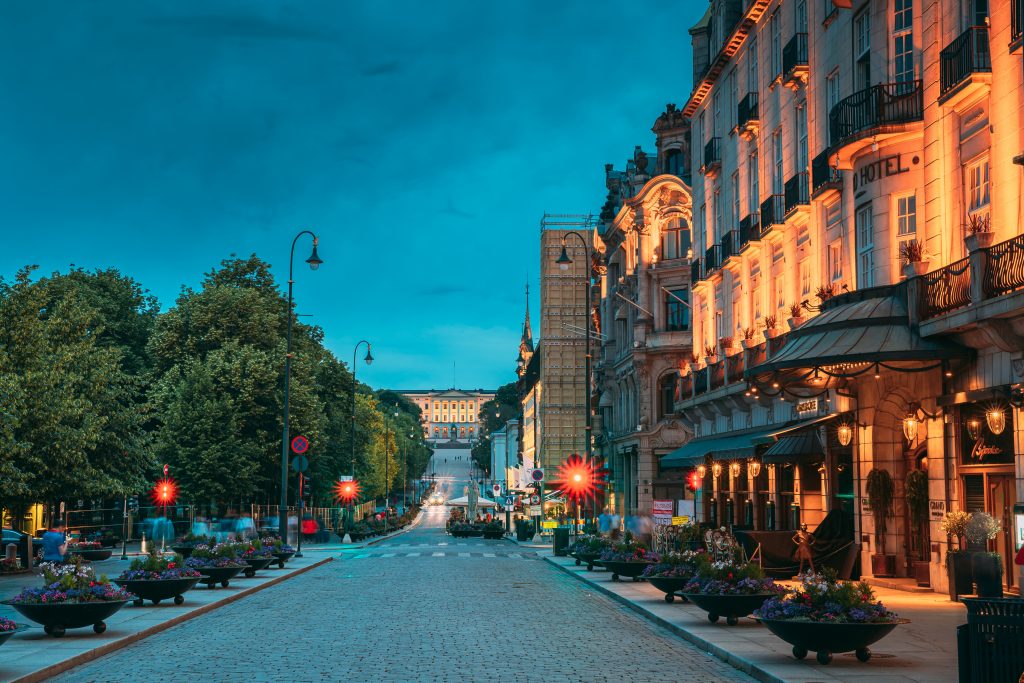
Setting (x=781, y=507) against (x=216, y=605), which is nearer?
(x=216, y=605)

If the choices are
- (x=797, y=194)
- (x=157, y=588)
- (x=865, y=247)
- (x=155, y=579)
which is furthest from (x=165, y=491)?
(x=865, y=247)

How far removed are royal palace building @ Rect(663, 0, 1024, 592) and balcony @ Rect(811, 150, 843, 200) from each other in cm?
7

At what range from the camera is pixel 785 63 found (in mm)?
33531

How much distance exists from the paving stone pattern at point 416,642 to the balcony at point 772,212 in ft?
41.1

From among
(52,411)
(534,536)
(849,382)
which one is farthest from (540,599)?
(534,536)

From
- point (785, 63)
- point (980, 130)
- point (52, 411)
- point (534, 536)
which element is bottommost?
point (534, 536)

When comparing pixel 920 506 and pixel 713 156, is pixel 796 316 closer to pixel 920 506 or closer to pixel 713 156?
pixel 920 506

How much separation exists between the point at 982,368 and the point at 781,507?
14.9 m

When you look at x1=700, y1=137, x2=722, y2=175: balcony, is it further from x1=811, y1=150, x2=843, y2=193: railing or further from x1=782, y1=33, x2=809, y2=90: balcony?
x1=811, y1=150, x2=843, y2=193: railing

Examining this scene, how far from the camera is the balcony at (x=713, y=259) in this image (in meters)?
42.8

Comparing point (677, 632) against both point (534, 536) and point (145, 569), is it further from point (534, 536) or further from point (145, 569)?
point (534, 536)

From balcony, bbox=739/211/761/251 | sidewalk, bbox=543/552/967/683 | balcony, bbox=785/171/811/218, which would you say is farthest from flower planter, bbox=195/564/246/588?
balcony, bbox=739/211/761/251

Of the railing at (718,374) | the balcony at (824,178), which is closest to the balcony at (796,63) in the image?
the balcony at (824,178)

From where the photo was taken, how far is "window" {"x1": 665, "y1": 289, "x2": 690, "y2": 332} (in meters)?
58.9
